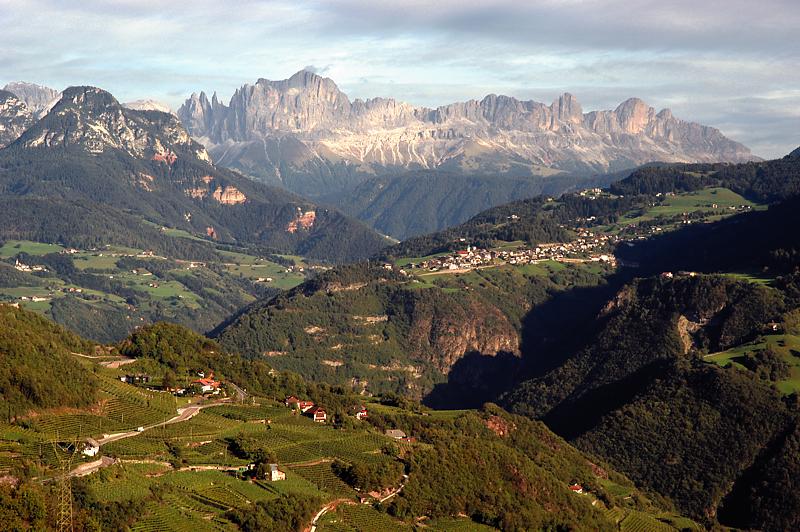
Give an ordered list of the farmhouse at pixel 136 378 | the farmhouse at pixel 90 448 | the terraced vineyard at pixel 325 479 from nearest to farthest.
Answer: the farmhouse at pixel 90 448
the terraced vineyard at pixel 325 479
the farmhouse at pixel 136 378

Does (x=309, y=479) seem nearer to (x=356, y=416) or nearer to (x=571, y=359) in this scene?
(x=356, y=416)

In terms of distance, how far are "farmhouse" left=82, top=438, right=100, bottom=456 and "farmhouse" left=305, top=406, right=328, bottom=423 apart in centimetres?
2665

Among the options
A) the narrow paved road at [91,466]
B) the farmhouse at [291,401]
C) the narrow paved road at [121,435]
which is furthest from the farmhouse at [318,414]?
the narrow paved road at [91,466]

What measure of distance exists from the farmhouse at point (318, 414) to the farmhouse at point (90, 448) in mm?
26649

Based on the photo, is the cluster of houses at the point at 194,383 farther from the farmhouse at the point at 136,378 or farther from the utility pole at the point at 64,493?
the utility pole at the point at 64,493

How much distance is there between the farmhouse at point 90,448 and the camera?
77.3 meters

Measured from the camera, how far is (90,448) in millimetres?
77938

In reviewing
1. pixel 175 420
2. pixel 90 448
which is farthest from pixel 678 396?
pixel 90 448

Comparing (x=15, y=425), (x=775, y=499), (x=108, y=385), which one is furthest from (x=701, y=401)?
(x=15, y=425)

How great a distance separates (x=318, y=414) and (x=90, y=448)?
2900cm

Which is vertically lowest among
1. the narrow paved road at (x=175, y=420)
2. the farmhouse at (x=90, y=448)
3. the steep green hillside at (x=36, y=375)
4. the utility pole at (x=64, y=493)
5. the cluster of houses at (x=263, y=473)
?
the cluster of houses at (x=263, y=473)

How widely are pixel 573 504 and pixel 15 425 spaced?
153ft

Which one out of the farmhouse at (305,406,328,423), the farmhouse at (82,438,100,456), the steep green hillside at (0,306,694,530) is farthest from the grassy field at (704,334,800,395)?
the farmhouse at (82,438,100,456)

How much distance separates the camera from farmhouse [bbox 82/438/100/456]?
77.3m
